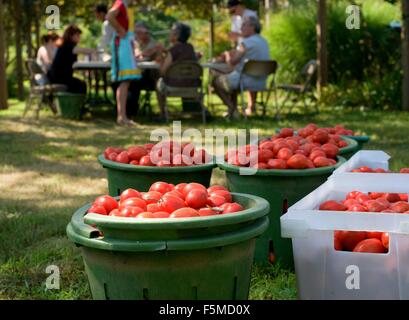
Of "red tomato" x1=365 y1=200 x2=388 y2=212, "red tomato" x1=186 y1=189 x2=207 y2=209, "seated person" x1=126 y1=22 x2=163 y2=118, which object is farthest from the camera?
"seated person" x1=126 y1=22 x2=163 y2=118

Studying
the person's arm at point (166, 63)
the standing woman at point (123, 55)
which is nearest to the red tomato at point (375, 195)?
the standing woman at point (123, 55)

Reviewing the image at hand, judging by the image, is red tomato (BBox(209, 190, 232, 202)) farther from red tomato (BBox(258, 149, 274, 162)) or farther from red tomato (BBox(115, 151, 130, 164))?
red tomato (BBox(115, 151, 130, 164))

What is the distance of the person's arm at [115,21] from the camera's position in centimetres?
1012

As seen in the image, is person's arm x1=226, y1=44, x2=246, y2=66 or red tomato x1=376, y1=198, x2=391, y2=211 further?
person's arm x1=226, y1=44, x2=246, y2=66

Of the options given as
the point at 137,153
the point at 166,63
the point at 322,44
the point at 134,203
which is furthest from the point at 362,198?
the point at 322,44

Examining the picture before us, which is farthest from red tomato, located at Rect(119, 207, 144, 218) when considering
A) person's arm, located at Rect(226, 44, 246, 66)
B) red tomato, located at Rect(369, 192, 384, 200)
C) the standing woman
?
person's arm, located at Rect(226, 44, 246, 66)

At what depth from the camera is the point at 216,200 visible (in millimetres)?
2961

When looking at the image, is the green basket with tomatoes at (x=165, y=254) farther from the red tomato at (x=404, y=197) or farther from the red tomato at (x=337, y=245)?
the red tomato at (x=404, y=197)

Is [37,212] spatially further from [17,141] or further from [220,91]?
[220,91]

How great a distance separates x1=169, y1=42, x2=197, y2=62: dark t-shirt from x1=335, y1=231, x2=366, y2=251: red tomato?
8226 mm

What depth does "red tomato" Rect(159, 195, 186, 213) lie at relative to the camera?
2.80m

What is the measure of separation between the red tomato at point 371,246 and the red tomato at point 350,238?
6cm

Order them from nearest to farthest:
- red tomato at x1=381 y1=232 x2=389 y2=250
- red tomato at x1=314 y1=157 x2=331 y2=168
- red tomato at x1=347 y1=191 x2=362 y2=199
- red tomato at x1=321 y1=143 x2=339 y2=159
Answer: red tomato at x1=381 y1=232 x2=389 y2=250, red tomato at x1=347 y1=191 x2=362 y2=199, red tomato at x1=314 y1=157 x2=331 y2=168, red tomato at x1=321 y1=143 x2=339 y2=159
